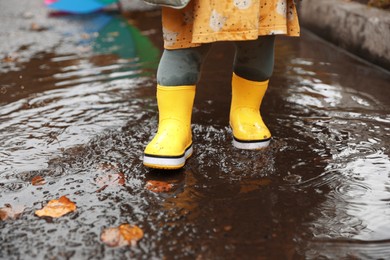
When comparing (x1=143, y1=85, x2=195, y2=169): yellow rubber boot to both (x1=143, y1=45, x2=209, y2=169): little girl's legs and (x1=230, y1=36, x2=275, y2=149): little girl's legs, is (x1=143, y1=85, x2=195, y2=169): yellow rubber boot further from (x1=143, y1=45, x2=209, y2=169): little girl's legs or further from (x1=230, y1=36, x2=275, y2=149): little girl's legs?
(x1=230, y1=36, x2=275, y2=149): little girl's legs

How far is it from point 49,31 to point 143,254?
4.33 m

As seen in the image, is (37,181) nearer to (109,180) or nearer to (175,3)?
(109,180)

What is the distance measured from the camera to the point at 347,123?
2.50m

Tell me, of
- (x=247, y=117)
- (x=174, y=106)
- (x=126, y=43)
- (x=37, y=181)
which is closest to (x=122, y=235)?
(x=37, y=181)

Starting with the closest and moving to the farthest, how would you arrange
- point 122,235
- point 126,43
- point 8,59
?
point 122,235 → point 8,59 → point 126,43

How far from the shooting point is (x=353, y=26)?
3803 millimetres

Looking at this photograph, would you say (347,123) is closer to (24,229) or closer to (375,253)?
(375,253)

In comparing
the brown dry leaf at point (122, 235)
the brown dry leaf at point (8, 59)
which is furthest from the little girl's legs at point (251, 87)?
the brown dry leaf at point (8, 59)

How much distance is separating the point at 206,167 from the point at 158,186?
0.24 metres

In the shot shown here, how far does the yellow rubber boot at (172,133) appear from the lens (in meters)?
1.98

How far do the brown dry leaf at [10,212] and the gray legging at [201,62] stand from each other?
2.39 feet

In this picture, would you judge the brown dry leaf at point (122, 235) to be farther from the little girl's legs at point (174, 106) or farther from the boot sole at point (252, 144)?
the boot sole at point (252, 144)

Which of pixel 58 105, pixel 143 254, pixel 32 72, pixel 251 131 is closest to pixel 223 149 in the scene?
pixel 251 131

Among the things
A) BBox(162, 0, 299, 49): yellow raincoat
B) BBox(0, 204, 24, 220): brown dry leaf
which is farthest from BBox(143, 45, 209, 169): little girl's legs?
BBox(0, 204, 24, 220): brown dry leaf
